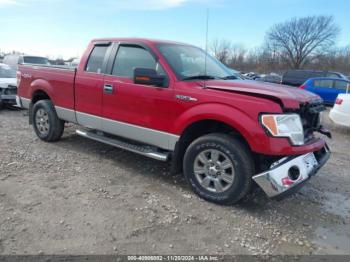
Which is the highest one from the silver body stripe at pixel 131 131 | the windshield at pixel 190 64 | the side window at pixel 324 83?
the windshield at pixel 190 64

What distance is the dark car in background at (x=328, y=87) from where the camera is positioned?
1521 cm

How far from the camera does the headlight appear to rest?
3.63 m

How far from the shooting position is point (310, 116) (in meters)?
4.23

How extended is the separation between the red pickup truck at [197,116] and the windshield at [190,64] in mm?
20

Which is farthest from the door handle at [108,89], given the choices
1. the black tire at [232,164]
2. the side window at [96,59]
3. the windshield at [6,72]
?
the windshield at [6,72]

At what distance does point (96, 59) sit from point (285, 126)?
3.23 m

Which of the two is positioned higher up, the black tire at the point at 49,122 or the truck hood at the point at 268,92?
the truck hood at the point at 268,92

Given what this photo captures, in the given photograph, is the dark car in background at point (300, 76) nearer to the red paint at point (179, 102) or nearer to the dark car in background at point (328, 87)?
the dark car in background at point (328, 87)

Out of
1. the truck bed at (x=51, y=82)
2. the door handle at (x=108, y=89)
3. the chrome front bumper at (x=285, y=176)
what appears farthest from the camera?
the truck bed at (x=51, y=82)

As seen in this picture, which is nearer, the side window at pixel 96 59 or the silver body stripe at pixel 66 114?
the side window at pixel 96 59

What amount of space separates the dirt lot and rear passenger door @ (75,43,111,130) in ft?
2.31

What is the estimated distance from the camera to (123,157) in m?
5.80

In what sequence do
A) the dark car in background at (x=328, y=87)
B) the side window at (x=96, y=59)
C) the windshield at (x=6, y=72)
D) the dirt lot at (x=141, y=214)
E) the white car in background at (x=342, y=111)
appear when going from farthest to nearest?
1. the dark car in background at (x=328, y=87)
2. the windshield at (x=6, y=72)
3. the white car in background at (x=342, y=111)
4. the side window at (x=96, y=59)
5. the dirt lot at (x=141, y=214)

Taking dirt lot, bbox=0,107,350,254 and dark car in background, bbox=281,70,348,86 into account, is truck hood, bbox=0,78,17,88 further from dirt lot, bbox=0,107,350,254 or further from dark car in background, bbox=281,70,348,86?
dark car in background, bbox=281,70,348,86
